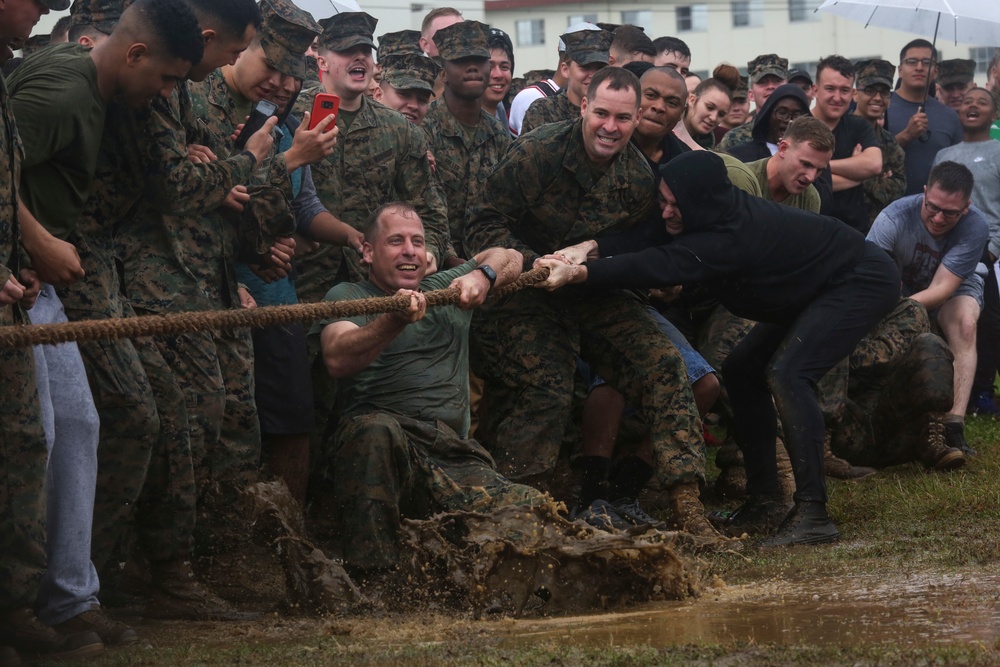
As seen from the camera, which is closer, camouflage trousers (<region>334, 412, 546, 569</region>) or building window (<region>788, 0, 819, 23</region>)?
camouflage trousers (<region>334, 412, 546, 569</region>)

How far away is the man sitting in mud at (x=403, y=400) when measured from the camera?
19.3 feet

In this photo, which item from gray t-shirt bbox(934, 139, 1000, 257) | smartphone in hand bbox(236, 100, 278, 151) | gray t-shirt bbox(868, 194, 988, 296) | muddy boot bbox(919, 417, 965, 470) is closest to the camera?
smartphone in hand bbox(236, 100, 278, 151)

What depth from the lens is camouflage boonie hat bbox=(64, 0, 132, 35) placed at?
6660mm

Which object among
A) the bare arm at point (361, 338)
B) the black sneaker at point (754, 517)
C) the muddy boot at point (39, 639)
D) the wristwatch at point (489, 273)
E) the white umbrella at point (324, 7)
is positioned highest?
the white umbrella at point (324, 7)

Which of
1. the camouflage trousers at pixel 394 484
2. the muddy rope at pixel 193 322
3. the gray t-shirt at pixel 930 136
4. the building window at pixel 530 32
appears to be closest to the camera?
the muddy rope at pixel 193 322

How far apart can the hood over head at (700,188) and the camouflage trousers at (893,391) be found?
7.48ft

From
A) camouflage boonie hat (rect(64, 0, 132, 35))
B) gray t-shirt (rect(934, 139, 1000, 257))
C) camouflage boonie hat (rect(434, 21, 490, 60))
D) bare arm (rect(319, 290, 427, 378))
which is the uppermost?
camouflage boonie hat (rect(64, 0, 132, 35))

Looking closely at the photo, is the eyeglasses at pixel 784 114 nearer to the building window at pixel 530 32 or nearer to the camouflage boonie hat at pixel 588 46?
the camouflage boonie hat at pixel 588 46

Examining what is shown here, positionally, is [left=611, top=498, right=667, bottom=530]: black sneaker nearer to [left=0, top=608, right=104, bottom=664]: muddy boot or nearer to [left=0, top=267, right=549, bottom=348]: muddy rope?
[left=0, top=267, right=549, bottom=348]: muddy rope

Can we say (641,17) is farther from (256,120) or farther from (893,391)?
(256,120)

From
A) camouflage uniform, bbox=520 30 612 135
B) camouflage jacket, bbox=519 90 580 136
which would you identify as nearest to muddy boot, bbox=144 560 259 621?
camouflage uniform, bbox=520 30 612 135

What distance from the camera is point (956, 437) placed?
9305mm

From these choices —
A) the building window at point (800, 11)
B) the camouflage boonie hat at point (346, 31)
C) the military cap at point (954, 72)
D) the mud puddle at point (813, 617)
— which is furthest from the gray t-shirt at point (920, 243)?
the building window at point (800, 11)

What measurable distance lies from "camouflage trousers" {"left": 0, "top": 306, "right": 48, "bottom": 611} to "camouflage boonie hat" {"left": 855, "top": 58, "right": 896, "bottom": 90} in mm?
8360
